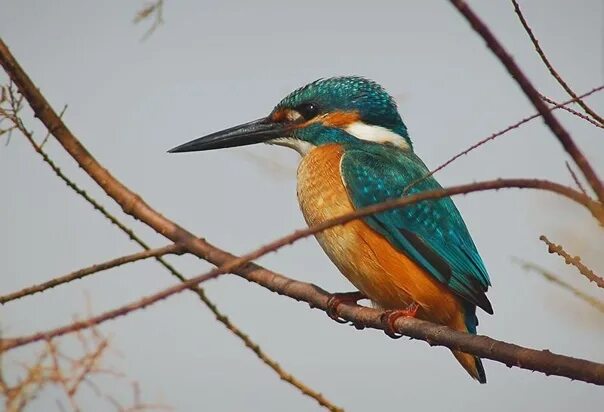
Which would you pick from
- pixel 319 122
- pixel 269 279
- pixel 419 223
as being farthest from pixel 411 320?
pixel 319 122

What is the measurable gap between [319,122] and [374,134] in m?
0.28

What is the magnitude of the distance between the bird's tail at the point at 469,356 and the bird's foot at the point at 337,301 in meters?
0.42

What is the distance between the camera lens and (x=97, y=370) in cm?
240

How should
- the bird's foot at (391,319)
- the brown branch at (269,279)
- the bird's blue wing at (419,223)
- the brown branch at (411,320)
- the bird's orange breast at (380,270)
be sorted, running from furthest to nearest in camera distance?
the bird's blue wing at (419,223), the bird's orange breast at (380,270), the bird's foot at (391,319), the brown branch at (269,279), the brown branch at (411,320)

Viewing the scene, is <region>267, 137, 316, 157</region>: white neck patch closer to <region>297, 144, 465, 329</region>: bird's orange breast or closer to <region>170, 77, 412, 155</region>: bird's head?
<region>170, 77, 412, 155</region>: bird's head

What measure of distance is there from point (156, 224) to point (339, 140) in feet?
5.51

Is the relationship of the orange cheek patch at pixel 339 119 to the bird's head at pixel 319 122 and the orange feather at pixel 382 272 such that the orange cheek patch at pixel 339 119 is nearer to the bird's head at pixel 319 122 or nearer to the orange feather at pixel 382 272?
the bird's head at pixel 319 122

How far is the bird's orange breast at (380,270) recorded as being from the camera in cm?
330

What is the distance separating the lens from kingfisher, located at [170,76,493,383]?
332 cm

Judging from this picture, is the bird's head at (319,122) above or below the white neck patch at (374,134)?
above

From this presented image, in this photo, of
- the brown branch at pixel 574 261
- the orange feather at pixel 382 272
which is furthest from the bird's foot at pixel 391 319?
the brown branch at pixel 574 261

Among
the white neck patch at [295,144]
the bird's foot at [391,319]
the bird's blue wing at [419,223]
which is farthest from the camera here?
the white neck patch at [295,144]

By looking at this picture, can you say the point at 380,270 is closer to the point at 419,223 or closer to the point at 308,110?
the point at 419,223

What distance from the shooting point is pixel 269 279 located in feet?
8.67
